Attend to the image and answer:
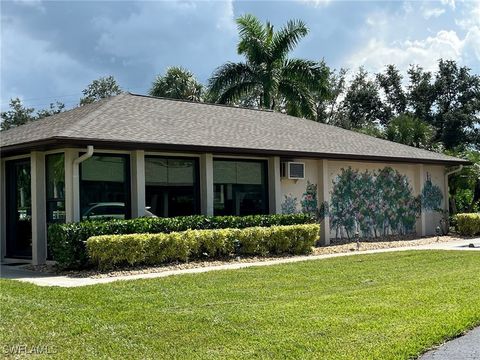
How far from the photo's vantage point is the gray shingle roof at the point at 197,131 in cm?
1368

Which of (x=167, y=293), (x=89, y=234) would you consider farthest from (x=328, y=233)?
(x=167, y=293)

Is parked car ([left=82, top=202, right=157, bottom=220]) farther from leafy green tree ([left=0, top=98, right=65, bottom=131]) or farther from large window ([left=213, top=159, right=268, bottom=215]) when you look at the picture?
leafy green tree ([left=0, top=98, right=65, bottom=131])

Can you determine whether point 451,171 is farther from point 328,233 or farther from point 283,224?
point 283,224

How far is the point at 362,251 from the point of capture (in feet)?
53.0

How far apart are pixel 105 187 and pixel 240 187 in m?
4.21

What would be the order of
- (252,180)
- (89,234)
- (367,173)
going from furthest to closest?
(367,173)
(252,180)
(89,234)

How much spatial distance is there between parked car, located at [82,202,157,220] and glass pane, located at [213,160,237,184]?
8.10 ft

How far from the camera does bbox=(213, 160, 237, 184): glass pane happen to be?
52.5 ft

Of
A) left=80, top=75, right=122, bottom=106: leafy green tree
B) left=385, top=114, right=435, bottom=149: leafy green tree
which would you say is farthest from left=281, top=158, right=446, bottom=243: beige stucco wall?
left=80, top=75, right=122, bottom=106: leafy green tree

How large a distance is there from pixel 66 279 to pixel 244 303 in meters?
4.70

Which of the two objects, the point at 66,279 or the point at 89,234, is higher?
the point at 89,234

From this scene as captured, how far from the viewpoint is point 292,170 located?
56.3 ft

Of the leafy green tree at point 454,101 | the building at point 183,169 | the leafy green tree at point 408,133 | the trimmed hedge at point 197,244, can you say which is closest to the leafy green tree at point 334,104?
the leafy green tree at point 454,101

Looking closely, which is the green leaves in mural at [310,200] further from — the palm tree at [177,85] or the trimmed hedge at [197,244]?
the palm tree at [177,85]
